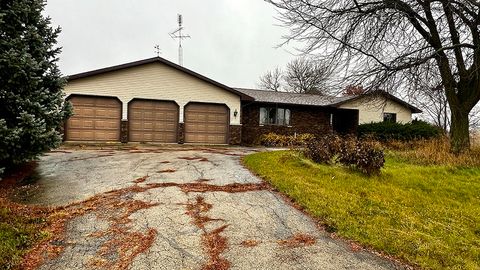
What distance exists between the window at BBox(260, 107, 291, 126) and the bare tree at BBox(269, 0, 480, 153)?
977 centimetres

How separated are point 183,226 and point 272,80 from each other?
144 ft

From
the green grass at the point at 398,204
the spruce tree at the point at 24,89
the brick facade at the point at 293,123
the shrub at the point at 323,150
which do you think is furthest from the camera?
the brick facade at the point at 293,123

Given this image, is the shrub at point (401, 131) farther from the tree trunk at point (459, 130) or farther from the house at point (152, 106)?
the house at point (152, 106)

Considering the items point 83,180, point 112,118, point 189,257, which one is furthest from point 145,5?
point 189,257

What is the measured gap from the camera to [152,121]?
674 inches

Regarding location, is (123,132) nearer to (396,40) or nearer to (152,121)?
(152,121)

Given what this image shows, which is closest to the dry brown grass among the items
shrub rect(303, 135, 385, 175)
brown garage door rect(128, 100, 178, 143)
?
shrub rect(303, 135, 385, 175)

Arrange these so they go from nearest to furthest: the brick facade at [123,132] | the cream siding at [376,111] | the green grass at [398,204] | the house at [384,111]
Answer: the green grass at [398,204]
the brick facade at [123,132]
the house at [384,111]
the cream siding at [376,111]

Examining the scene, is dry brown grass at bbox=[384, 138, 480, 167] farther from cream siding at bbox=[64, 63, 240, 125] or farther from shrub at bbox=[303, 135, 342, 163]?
cream siding at bbox=[64, 63, 240, 125]

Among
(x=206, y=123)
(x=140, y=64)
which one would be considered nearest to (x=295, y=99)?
(x=206, y=123)

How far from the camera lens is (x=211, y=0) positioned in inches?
675

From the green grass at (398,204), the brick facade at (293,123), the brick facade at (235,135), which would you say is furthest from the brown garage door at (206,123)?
the green grass at (398,204)

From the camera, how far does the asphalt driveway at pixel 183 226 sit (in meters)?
3.73

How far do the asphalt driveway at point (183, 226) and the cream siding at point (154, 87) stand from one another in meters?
8.96
